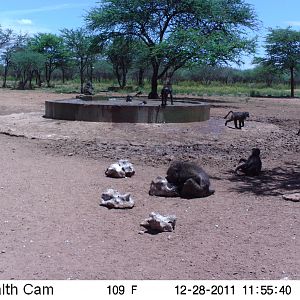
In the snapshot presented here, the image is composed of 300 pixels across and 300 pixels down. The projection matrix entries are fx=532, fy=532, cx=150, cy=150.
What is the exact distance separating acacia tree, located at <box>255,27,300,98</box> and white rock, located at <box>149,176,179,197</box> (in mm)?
38874

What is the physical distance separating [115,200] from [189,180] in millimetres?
1094

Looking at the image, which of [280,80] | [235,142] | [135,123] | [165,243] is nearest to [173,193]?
[165,243]

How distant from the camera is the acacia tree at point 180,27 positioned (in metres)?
27.1

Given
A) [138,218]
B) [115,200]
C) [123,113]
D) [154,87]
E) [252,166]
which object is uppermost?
[154,87]

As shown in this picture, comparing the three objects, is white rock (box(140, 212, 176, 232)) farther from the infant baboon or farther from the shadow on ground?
the shadow on ground

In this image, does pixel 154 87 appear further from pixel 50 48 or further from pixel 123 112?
pixel 50 48

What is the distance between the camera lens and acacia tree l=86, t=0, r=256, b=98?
27062mm

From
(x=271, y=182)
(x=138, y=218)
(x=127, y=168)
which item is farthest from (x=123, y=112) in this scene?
(x=138, y=218)

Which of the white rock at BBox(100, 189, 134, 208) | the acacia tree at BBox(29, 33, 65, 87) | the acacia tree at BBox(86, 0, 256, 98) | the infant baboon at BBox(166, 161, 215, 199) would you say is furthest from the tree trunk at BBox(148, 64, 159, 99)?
the acacia tree at BBox(29, 33, 65, 87)

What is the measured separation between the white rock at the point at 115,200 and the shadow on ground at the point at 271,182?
1.92 meters

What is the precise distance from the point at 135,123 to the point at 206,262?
10701 millimetres

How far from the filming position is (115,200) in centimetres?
661

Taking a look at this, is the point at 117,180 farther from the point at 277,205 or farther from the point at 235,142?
the point at 235,142

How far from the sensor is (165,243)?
5.28 meters
